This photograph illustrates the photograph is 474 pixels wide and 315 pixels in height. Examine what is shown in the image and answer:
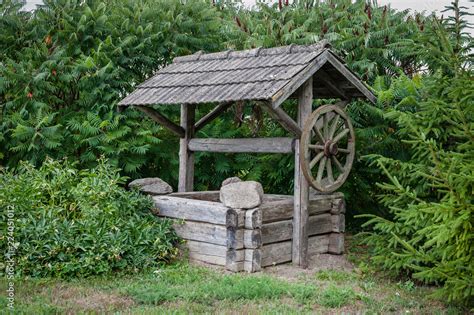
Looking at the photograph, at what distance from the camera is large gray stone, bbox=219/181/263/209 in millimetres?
8109

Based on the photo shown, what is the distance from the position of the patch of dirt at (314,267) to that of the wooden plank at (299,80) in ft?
6.94

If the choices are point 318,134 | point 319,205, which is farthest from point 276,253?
point 318,134

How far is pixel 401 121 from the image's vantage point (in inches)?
303

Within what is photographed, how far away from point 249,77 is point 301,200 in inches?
69.6

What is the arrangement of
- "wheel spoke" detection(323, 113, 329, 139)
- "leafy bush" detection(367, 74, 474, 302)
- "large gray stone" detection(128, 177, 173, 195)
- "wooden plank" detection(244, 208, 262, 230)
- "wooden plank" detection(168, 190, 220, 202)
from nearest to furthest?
1. "leafy bush" detection(367, 74, 474, 302)
2. "wooden plank" detection(244, 208, 262, 230)
3. "wheel spoke" detection(323, 113, 329, 139)
4. "large gray stone" detection(128, 177, 173, 195)
5. "wooden plank" detection(168, 190, 220, 202)

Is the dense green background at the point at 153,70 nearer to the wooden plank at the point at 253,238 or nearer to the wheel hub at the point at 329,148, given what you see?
the wheel hub at the point at 329,148

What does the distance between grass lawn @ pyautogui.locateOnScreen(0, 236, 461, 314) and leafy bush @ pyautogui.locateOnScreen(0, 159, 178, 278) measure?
0.28 m

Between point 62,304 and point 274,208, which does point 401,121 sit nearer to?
point 274,208

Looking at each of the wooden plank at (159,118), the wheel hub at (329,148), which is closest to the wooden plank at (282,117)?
the wheel hub at (329,148)

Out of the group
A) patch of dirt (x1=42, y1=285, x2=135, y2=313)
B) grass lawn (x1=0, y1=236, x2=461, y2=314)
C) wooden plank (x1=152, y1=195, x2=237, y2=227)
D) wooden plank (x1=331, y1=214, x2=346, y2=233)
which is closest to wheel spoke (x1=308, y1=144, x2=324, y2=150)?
wooden plank (x1=331, y1=214, x2=346, y2=233)

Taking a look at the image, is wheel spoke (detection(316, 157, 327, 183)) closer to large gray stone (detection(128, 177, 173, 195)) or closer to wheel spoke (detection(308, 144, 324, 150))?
wheel spoke (detection(308, 144, 324, 150))

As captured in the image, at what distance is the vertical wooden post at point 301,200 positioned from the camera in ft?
28.0

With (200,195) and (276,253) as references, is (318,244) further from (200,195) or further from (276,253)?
(200,195)

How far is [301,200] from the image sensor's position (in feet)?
28.1
